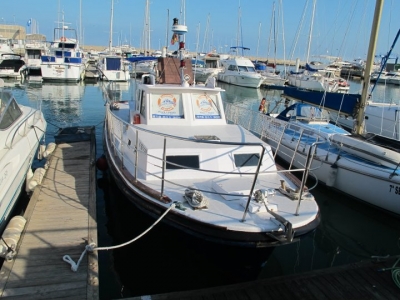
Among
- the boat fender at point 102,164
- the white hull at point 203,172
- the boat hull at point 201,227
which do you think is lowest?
the boat fender at point 102,164

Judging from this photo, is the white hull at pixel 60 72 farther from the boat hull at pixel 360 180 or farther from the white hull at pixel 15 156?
the boat hull at pixel 360 180

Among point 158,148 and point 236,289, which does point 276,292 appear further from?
point 158,148

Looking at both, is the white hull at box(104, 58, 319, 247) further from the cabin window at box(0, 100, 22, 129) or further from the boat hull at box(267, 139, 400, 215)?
the cabin window at box(0, 100, 22, 129)

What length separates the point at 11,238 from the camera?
5.59 metres

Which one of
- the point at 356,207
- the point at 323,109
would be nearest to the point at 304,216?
the point at 356,207

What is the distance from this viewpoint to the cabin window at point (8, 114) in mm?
7971

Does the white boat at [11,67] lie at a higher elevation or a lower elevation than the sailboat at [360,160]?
higher

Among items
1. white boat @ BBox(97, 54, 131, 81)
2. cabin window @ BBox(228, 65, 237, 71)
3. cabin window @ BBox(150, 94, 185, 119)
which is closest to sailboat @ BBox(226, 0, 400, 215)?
cabin window @ BBox(150, 94, 185, 119)

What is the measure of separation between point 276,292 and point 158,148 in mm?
3456

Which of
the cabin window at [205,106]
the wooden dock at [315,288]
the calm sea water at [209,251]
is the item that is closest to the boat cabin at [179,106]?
the cabin window at [205,106]

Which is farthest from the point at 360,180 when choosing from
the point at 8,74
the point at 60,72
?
the point at 8,74

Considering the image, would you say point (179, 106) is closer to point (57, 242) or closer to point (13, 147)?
point (13, 147)

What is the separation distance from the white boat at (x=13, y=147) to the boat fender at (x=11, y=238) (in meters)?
0.56

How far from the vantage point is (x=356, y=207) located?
10.1 m
